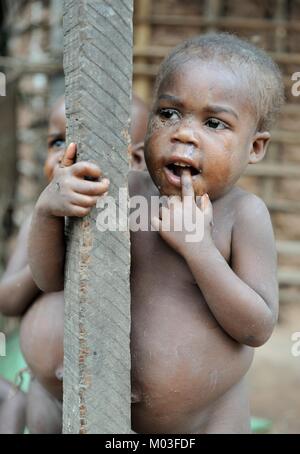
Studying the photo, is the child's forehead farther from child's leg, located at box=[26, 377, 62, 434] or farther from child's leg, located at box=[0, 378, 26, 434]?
child's leg, located at box=[0, 378, 26, 434]

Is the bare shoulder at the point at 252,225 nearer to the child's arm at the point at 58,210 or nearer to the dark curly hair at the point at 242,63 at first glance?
the dark curly hair at the point at 242,63

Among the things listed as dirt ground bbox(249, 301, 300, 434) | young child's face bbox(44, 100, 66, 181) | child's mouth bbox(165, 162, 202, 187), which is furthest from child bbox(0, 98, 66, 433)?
dirt ground bbox(249, 301, 300, 434)

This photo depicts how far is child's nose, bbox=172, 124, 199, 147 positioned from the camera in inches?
57.4

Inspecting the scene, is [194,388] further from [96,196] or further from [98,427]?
[96,196]

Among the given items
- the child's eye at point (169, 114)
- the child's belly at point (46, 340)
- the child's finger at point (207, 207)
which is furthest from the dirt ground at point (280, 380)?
the child's eye at point (169, 114)

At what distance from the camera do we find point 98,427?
133cm

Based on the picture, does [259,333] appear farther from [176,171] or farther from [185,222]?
[176,171]

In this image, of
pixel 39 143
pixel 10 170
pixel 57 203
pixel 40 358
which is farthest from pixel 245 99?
pixel 39 143

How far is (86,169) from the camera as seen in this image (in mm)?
1241

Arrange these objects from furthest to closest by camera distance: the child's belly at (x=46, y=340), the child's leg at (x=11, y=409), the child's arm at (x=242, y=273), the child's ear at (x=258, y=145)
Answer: the child's leg at (x=11, y=409) < the child's belly at (x=46, y=340) < the child's ear at (x=258, y=145) < the child's arm at (x=242, y=273)

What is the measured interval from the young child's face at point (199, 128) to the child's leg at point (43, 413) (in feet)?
2.87

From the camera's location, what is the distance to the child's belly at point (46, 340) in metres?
1.83

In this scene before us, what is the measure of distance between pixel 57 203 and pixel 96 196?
0.32ft

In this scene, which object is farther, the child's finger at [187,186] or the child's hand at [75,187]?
the child's finger at [187,186]
